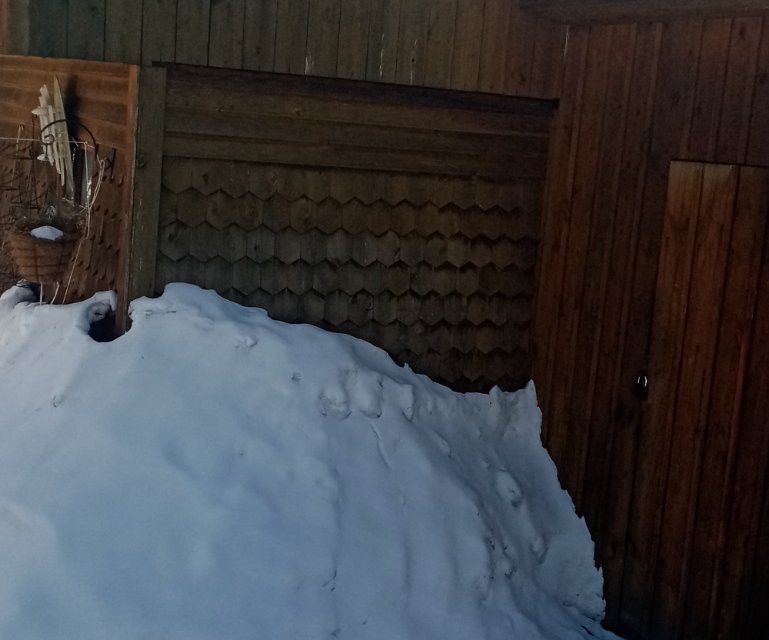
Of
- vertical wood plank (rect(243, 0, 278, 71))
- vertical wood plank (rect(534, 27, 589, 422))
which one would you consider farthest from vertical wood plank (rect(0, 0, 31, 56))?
vertical wood plank (rect(534, 27, 589, 422))

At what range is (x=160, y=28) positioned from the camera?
6.32m

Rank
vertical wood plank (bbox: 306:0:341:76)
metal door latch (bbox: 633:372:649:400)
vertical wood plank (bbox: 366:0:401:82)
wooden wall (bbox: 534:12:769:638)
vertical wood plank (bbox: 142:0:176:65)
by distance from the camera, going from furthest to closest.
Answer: vertical wood plank (bbox: 366:0:401:82), vertical wood plank (bbox: 306:0:341:76), metal door latch (bbox: 633:372:649:400), vertical wood plank (bbox: 142:0:176:65), wooden wall (bbox: 534:12:769:638)

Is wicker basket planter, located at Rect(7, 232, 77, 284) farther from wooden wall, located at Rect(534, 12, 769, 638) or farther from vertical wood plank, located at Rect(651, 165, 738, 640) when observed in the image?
vertical wood plank, located at Rect(651, 165, 738, 640)

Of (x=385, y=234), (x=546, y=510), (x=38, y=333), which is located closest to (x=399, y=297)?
(x=385, y=234)

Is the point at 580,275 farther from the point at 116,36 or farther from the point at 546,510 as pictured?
the point at 116,36

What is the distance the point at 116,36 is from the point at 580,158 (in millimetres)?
2790

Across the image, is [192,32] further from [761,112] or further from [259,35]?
[761,112]

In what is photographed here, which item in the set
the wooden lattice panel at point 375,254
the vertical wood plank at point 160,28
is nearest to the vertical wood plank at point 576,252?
the wooden lattice panel at point 375,254

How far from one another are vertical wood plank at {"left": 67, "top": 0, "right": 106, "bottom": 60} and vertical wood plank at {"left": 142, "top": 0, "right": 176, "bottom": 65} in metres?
0.25

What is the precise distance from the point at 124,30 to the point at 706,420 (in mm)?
3772

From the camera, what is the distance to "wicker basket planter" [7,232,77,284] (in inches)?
269

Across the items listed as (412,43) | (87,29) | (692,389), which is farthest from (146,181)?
(692,389)

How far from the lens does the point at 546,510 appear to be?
6.90 m

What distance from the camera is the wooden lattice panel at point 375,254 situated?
6.45 m
